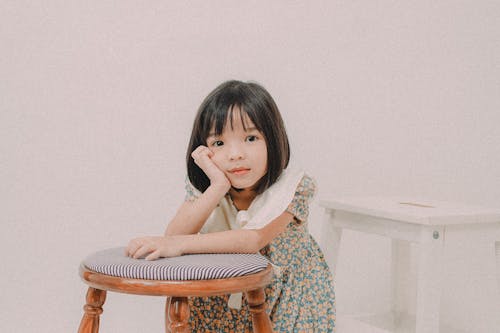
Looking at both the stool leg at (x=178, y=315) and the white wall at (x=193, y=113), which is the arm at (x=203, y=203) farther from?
the white wall at (x=193, y=113)

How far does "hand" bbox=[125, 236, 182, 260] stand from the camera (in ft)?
3.34

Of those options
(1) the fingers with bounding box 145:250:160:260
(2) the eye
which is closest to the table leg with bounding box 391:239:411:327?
(2) the eye

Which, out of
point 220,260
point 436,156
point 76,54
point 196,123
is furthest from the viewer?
point 436,156

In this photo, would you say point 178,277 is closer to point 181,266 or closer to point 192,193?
point 181,266

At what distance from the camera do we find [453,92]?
6.98 feet

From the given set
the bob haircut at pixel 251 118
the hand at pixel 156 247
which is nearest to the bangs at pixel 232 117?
the bob haircut at pixel 251 118

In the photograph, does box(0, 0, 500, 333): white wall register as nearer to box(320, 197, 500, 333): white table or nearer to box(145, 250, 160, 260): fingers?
box(320, 197, 500, 333): white table

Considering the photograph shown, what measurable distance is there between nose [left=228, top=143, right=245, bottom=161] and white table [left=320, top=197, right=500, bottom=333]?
0.41 m

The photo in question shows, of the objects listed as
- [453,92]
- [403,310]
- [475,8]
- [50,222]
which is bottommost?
[403,310]

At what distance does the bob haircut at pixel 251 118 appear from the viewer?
121 centimetres

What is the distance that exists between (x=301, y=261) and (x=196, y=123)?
1.16 feet

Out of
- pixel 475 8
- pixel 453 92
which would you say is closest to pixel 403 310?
pixel 453 92

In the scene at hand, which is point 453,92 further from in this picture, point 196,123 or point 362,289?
point 196,123

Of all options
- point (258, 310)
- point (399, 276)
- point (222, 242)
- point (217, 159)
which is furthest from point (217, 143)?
point (399, 276)
